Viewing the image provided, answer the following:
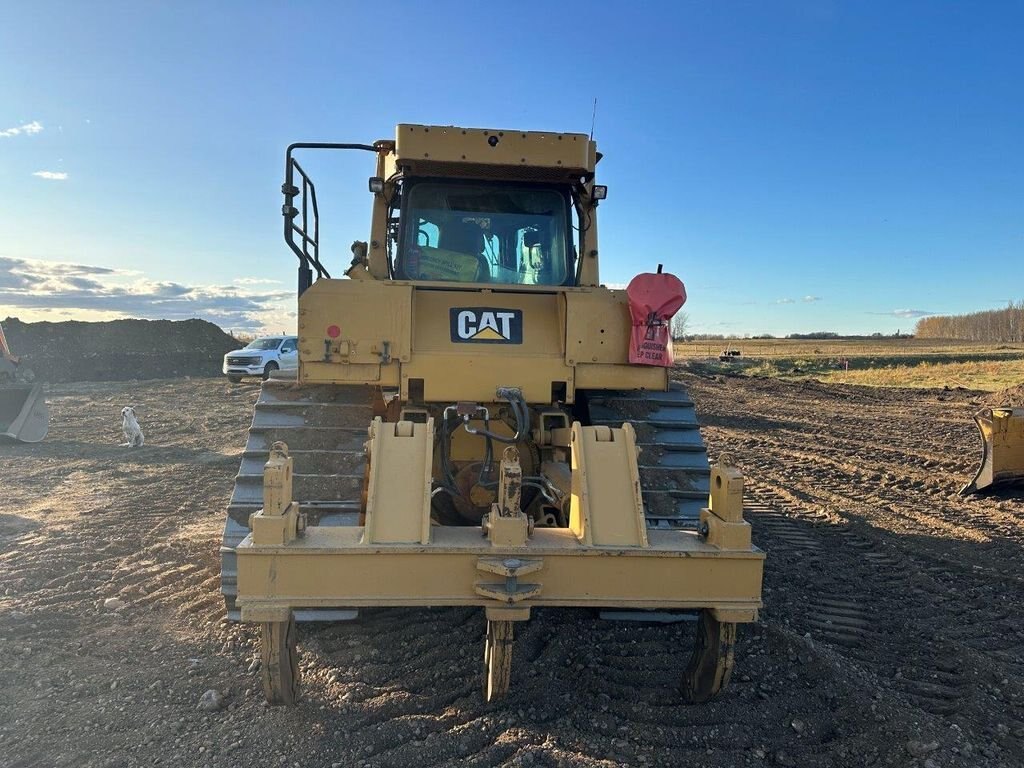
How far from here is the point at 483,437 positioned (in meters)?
4.24

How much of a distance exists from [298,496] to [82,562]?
8.79 ft

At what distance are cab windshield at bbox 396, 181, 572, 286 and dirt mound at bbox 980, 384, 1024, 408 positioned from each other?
52.9ft

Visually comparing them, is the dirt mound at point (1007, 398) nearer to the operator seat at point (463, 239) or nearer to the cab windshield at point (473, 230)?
the cab windshield at point (473, 230)

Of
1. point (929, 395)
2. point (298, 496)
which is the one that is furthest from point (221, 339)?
point (298, 496)

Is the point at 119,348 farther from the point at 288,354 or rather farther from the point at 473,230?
the point at 473,230

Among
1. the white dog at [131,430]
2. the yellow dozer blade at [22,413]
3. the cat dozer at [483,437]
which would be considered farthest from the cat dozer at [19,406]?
the cat dozer at [483,437]

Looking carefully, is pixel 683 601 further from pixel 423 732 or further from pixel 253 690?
pixel 253 690

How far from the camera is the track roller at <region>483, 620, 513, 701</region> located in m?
2.88

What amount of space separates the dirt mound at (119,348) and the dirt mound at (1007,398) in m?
29.5

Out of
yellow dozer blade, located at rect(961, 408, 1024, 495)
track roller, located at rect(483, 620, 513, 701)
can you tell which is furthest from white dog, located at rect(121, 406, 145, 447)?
yellow dozer blade, located at rect(961, 408, 1024, 495)

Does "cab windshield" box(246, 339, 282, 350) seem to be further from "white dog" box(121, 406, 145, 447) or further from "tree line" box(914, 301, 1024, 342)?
"tree line" box(914, 301, 1024, 342)

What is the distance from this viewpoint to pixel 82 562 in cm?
548

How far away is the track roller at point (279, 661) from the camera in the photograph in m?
2.85

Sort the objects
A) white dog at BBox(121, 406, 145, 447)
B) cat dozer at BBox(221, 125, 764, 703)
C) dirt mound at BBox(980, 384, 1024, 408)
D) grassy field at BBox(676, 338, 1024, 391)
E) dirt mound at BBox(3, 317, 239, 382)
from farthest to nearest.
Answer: dirt mound at BBox(3, 317, 239, 382) < grassy field at BBox(676, 338, 1024, 391) < dirt mound at BBox(980, 384, 1024, 408) < white dog at BBox(121, 406, 145, 447) < cat dozer at BBox(221, 125, 764, 703)
